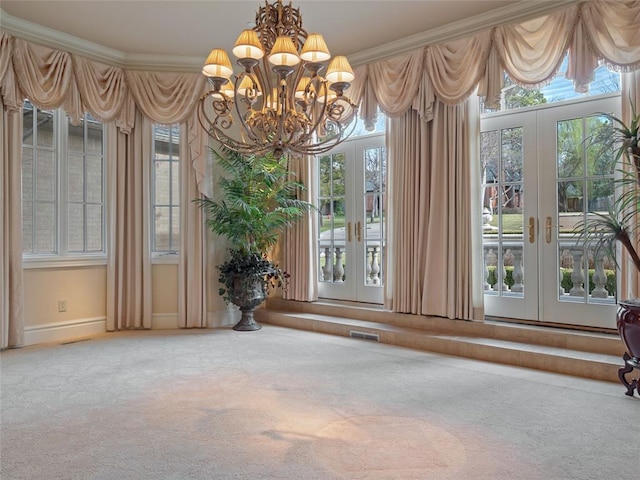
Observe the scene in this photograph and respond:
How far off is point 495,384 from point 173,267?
369 cm

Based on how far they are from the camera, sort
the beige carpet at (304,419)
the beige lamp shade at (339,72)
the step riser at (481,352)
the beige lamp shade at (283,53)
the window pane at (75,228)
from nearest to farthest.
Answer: the beige carpet at (304,419)
the beige lamp shade at (283,53)
the beige lamp shade at (339,72)
the step riser at (481,352)
the window pane at (75,228)

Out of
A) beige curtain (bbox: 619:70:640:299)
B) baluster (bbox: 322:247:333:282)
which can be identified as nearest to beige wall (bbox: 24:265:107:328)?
baluster (bbox: 322:247:333:282)

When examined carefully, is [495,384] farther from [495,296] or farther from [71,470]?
[71,470]

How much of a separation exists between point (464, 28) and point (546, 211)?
184 cm

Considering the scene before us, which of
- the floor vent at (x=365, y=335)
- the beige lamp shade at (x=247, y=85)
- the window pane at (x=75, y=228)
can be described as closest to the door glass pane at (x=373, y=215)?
the floor vent at (x=365, y=335)

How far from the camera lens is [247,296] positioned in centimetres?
505

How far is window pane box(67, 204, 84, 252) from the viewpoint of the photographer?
4.88m

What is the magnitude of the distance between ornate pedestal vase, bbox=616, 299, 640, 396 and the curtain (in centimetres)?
447

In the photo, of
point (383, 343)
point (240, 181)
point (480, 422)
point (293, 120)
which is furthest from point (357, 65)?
point (480, 422)

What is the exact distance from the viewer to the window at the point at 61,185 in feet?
15.1

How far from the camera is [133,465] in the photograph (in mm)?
2062

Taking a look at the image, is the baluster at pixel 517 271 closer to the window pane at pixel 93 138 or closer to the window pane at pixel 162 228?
the window pane at pixel 162 228

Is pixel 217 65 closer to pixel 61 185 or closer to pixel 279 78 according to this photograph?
pixel 279 78

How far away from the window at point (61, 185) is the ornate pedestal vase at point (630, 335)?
16.0ft
